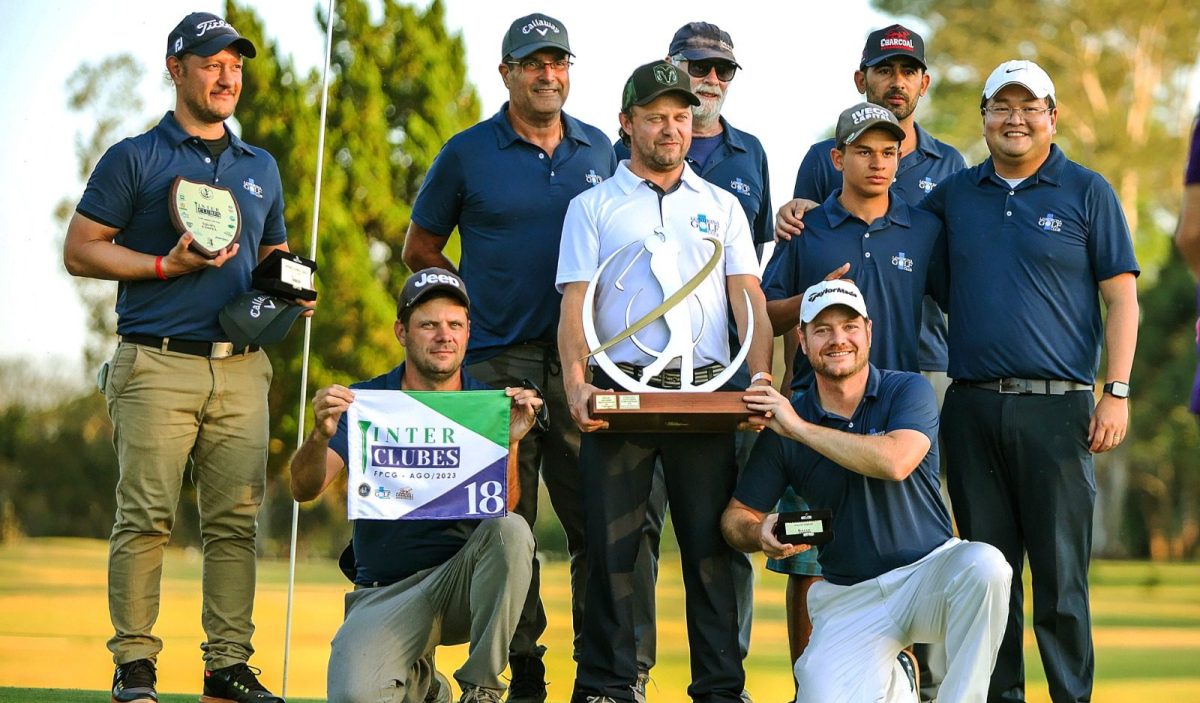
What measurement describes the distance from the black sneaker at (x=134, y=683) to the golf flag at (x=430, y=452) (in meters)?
1.12

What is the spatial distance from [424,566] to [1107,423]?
8.06 ft

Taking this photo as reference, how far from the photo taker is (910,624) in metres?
4.47

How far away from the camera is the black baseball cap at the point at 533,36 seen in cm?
537

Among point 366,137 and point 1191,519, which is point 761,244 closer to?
point 366,137

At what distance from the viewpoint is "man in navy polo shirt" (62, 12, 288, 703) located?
16.8 feet

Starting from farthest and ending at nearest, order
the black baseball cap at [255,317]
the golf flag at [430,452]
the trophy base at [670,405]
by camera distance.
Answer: the black baseball cap at [255,317], the golf flag at [430,452], the trophy base at [670,405]

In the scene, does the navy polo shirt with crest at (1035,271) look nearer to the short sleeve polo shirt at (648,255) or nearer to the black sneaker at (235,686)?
the short sleeve polo shirt at (648,255)

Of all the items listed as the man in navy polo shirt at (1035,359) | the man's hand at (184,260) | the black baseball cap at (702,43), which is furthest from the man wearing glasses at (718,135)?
the man's hand at (184,260)

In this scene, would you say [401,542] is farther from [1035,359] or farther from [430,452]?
[1035,359]

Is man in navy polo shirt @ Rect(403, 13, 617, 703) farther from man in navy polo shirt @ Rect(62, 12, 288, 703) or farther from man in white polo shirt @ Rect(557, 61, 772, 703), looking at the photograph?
man in navy polo shirt @ Rect(62, 12, 288, 703)

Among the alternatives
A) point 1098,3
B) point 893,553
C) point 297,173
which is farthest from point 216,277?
point 1098,3

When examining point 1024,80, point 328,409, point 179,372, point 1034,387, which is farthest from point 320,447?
point 1024,80

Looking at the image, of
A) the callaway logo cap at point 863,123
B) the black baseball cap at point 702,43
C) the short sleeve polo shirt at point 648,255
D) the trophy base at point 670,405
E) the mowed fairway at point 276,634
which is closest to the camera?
the trophy base at point 670,405

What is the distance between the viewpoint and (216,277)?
5270 millimetres
